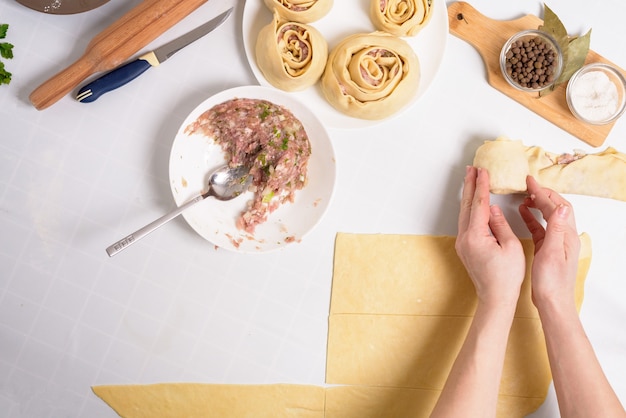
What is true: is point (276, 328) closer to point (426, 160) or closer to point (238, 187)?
point (238, 187)

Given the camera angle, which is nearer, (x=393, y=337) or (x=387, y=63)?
(x=387, y=63)

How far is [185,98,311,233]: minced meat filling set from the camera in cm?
224

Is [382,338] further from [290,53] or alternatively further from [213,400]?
[290,53]

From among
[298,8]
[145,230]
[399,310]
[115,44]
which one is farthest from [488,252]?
[115,44]

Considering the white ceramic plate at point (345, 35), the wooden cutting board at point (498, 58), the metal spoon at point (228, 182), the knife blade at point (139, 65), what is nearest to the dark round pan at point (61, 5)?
the knife blade at point (139, 65)

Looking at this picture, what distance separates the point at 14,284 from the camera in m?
2.34

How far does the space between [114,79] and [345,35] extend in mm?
1007

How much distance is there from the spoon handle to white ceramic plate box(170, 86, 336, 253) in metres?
0.04

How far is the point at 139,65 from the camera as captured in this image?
223 centimetres

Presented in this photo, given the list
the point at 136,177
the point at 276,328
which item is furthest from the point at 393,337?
the point at 136,177

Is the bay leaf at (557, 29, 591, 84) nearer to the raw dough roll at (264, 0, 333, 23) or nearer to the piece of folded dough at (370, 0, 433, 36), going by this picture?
the piece of folded dough at (370, 0, 433, 36)

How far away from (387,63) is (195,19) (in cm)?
87

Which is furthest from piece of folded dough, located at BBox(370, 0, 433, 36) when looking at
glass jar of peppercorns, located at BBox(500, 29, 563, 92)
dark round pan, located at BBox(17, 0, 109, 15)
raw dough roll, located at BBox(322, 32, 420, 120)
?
dark round pan, located at BBox(17, 0, 109, 15)

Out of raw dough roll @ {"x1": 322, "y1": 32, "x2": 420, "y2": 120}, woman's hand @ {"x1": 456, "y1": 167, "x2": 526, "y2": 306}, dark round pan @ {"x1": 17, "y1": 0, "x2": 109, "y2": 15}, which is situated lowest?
woman's hand @ {"x1": 456, "y1": 167, "x2": 526, "y2": 306}
